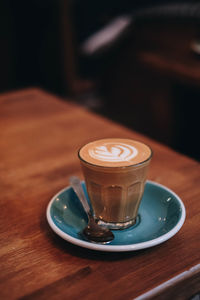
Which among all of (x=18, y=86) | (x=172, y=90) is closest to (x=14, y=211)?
(x=172, y=90)

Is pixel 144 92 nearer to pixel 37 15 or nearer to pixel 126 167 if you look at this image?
pixel 37 15

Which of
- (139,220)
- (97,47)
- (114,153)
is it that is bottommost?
(97,47)

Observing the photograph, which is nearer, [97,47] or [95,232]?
[95,232]

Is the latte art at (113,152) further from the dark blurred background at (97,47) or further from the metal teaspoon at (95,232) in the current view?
the dark blurred background at (97,47)

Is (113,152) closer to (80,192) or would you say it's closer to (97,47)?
(80,192)

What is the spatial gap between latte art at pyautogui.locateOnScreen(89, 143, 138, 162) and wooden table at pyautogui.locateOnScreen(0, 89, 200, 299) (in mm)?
137

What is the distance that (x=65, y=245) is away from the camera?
1.77ft

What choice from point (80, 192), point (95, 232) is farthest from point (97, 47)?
point (95, 232)

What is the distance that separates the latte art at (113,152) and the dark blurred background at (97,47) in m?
1.65

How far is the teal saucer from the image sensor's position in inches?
19.8

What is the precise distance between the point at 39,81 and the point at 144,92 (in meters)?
1.19

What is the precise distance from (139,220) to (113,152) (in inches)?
4.7

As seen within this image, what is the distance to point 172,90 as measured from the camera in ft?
6.70

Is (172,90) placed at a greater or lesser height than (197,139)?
greater
